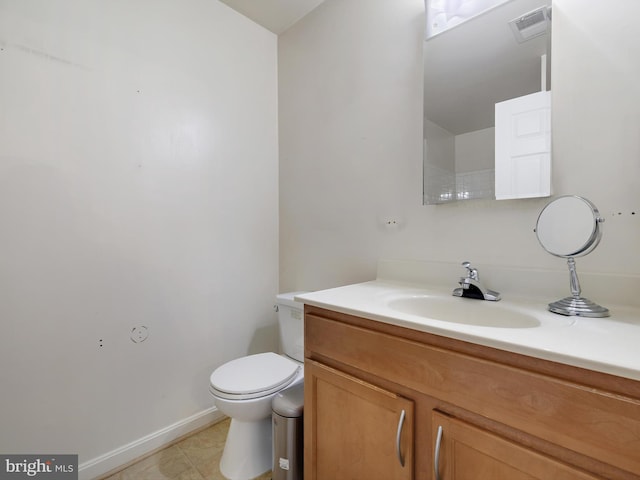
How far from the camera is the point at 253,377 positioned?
138 centimetres

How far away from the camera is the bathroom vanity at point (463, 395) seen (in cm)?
55

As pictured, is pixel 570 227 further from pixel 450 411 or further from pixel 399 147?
pixel 399 147

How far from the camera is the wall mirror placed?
1101mm

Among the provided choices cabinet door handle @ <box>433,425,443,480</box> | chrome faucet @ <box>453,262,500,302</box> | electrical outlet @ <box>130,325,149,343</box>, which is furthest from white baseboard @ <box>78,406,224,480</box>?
chrome faucet @ <box>453,262,500,302</box>

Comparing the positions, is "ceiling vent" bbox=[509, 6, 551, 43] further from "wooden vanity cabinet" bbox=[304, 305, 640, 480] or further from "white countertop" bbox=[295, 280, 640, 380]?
"wooden vanity cabinet" bbox=[304, 305, 640, 480]

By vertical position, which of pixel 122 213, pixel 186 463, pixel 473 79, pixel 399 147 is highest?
pixel 473 79

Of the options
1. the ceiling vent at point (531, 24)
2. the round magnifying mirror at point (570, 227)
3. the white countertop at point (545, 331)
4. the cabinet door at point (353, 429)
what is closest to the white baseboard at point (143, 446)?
the cabinet door at point (353, 429)

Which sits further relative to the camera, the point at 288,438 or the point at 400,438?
the point at 288,438

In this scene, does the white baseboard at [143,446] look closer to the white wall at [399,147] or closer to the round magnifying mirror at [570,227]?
the white wall at [399,147]

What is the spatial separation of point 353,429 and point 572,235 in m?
0.89

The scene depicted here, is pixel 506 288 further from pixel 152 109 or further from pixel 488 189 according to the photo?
pixel 152 109

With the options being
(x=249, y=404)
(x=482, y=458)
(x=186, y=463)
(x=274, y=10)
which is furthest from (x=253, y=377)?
(x=274, y=10)

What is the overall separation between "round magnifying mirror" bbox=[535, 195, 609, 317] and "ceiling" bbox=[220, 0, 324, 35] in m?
1.76

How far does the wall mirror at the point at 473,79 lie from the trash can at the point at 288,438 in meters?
1.05
